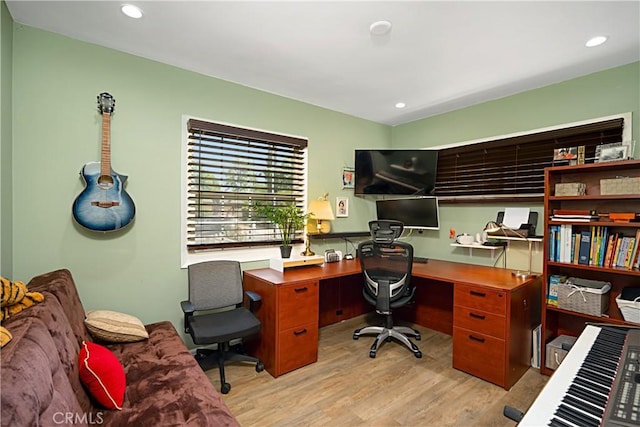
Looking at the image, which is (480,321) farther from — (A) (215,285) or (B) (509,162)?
(A) (215,285)

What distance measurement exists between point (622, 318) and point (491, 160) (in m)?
1.73

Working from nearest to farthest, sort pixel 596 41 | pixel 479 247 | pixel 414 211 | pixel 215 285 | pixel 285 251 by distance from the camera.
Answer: pixel 596 41 < pixel 215 285 < pixel 285 251 < pixel 479 247 < pixel 414 211

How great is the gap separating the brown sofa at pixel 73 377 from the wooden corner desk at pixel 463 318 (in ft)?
2.51

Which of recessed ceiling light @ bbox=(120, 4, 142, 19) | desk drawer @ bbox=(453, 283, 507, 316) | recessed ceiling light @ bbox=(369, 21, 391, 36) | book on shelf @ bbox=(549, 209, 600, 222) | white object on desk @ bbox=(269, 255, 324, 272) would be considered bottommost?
desk drawer @ bbox=(453, 283, 507, 316)

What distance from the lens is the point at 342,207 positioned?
12.5 feet

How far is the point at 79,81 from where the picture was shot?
218cm

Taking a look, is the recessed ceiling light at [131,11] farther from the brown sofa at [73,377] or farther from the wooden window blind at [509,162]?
the wooden window blind at [509,162]

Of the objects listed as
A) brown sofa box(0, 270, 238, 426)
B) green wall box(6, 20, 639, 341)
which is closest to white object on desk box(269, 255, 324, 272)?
green wall box(6, 20, 639, 341)

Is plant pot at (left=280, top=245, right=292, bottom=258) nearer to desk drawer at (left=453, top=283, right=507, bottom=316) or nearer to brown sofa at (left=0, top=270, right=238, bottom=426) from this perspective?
brown sofa at (left=0, top=270, right=238, bottom=426)

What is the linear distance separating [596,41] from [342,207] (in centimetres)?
263

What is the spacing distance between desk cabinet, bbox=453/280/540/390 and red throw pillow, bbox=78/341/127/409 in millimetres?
2420

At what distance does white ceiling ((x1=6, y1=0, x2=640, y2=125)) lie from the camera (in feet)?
6.02

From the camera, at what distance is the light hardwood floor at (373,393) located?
A: 198cm

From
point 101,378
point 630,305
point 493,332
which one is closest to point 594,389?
point 493,332
